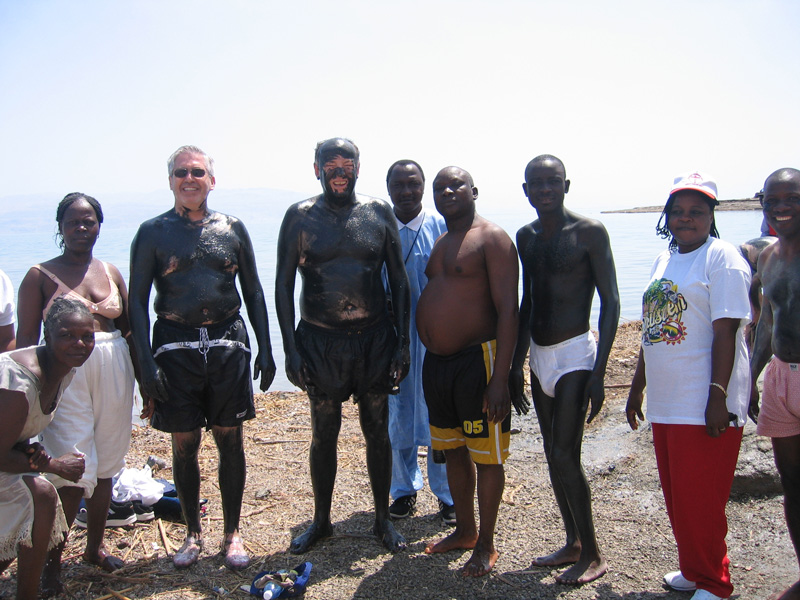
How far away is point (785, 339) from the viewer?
10.3ft

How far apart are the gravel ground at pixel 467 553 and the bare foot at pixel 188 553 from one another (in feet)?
0.18

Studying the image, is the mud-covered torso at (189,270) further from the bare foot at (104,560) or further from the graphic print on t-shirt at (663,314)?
the graphic print on t-shirt at (663,314)

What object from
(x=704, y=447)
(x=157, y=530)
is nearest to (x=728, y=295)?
(x=704, y=447)

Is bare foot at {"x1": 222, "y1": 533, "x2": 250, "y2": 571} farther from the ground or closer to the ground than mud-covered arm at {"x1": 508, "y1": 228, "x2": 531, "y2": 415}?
closer to the ground

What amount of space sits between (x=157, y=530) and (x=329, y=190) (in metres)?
2.42

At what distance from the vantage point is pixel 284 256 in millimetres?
3936

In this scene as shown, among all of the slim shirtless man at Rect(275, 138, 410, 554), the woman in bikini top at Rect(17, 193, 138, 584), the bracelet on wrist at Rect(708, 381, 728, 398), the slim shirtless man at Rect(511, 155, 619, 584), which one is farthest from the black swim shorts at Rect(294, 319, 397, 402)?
the bracelet on wrist at Rect(708, 381, 728, 398)

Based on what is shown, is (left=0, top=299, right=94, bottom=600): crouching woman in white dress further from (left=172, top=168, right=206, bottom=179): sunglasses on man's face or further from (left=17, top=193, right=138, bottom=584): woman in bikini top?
(left=172, top=168, right=206, bottom=179): sunglasses on man's face

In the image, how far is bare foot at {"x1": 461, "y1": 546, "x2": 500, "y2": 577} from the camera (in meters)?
3.57

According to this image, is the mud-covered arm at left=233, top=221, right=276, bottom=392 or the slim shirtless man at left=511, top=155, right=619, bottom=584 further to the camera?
the mud-covered arm at left=233, top=221, right=276, bottom=392

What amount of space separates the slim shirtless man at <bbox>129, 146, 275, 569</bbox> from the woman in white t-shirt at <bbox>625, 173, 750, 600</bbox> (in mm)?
2184

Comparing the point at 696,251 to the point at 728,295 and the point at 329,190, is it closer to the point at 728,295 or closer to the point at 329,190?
the point at 728,295

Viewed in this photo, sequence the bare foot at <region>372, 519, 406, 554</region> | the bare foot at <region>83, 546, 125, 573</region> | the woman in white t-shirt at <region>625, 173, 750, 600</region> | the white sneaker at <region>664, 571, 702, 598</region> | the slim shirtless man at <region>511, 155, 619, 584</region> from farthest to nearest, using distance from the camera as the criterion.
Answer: the bare foot at <region>372, 519, 406, 554</region>, the bare foot at <region>83, 546, 125, 573</region>, the slim shirtless man at <region>511, 155, 619, 584</region>, the white sneaker at <region>664, 571, 702, 598</region>, the woman in white t-shirt at <region>625, 173, 750, 600</region>

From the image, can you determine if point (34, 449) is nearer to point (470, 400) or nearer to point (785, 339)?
point (470, 400)
